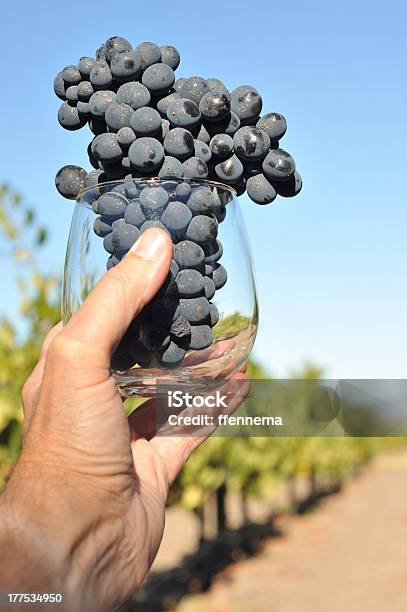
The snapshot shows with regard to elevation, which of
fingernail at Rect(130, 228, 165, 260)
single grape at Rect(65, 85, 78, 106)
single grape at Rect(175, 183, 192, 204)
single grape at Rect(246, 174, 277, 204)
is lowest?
fingernail at Rect(130, 228, 165, 260)

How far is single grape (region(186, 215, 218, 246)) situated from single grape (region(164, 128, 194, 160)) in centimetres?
14

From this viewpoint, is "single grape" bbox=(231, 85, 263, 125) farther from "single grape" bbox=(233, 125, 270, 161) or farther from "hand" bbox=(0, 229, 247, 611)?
"hand" bbox=(0, 229, 247, 611)

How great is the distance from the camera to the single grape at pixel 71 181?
5.38ft

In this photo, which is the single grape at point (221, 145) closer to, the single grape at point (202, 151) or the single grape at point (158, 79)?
the single grape at point (202, 151)

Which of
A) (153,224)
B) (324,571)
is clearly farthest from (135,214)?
(324,571)

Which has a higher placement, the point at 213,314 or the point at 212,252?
the point at 212,252

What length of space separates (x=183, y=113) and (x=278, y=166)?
231 mm

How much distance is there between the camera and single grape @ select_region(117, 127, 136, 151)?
4.63 feet

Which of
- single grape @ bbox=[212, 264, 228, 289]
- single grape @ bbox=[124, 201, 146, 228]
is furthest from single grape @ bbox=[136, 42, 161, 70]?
single grape @ bbox=[212, 264, 228, 289]

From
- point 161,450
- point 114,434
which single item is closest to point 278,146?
point 114,434

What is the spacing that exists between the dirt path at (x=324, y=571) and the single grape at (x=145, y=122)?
6.48 metres

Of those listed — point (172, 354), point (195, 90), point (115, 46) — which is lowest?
point (172, 354)

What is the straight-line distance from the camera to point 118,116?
1428 millimetres

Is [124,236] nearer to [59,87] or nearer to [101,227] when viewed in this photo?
[101,227]
